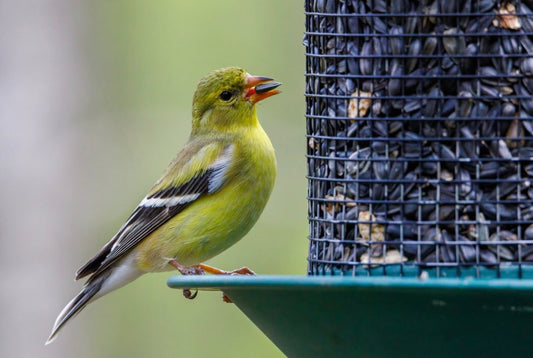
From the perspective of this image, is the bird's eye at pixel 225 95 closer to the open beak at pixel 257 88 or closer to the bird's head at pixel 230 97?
the bird's head at pixel 230 97

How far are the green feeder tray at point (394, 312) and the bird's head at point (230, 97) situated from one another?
270cm

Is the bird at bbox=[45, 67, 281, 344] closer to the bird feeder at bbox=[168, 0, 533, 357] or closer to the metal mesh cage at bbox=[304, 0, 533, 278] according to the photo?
the bird feeder at bbox=[168, 0, 533, 357]

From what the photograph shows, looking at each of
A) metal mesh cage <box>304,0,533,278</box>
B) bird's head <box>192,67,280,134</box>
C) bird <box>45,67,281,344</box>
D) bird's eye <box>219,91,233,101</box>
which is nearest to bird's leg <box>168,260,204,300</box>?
bird <box>45,67,281,344</box>

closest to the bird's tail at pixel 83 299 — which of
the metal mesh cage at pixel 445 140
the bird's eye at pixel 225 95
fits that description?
the bird's eye at pixel 225 95

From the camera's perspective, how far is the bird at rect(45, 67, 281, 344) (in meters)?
5.84

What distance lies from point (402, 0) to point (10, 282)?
627 cm

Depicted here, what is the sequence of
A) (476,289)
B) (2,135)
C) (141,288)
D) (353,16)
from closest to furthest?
1. (476,289)
2. (353,16)
3. (2,135)
4. (141,288)

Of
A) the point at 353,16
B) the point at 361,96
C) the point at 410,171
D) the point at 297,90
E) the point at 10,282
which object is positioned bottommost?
the point at 10,282

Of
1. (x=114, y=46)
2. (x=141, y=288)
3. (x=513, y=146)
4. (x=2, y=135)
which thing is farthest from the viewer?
(x=141, y=288)

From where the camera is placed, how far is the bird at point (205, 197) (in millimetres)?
5844

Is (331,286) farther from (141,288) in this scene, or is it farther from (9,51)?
(141,288)

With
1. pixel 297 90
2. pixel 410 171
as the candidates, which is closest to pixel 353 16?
pixel 410 171

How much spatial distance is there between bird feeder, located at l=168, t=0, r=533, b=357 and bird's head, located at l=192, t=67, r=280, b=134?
6.42 feet

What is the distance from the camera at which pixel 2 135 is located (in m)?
9.00
